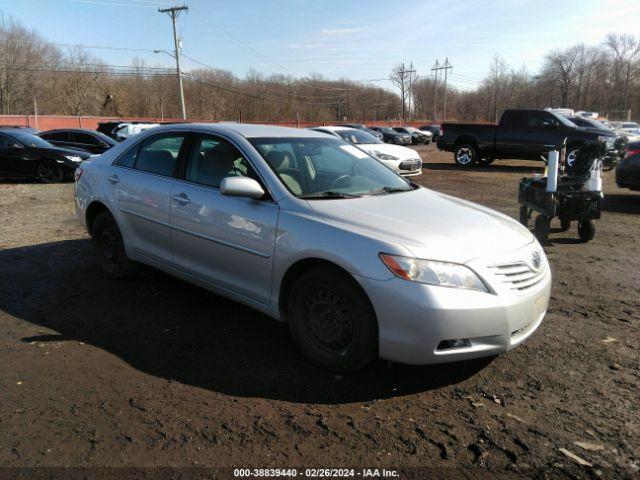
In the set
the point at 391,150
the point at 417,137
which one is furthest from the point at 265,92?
the point at 391,150

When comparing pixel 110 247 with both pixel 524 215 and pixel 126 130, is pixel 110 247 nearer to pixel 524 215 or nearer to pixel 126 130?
pixel 524 215

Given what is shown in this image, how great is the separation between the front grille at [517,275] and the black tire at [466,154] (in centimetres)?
1604

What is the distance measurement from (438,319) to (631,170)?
30.2ft

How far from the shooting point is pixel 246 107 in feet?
296

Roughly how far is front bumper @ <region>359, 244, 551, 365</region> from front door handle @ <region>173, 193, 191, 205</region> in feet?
6.20

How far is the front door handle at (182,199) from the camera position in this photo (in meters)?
4.21

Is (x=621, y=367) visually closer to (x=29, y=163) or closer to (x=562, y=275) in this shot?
(x=562, y=275)

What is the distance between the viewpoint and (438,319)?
9.49 ft

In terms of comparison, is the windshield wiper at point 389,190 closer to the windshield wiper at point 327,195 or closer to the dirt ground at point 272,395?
the windshield wiper at point 327,195

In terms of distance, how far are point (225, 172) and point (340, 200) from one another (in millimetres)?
1044

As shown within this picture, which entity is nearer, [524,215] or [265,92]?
[524,215]

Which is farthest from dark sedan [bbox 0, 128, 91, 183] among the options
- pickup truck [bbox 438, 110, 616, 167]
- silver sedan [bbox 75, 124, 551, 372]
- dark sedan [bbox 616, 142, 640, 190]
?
dark sedan [bbox 616, 142, 640, 190]

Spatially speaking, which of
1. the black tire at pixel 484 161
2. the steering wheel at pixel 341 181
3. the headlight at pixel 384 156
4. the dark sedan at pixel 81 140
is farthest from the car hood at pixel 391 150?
the steering wheel at pixel 341 181

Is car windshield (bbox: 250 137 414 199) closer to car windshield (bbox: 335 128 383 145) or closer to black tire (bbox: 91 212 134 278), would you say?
black tire (bbox: 91 212 134 278)
